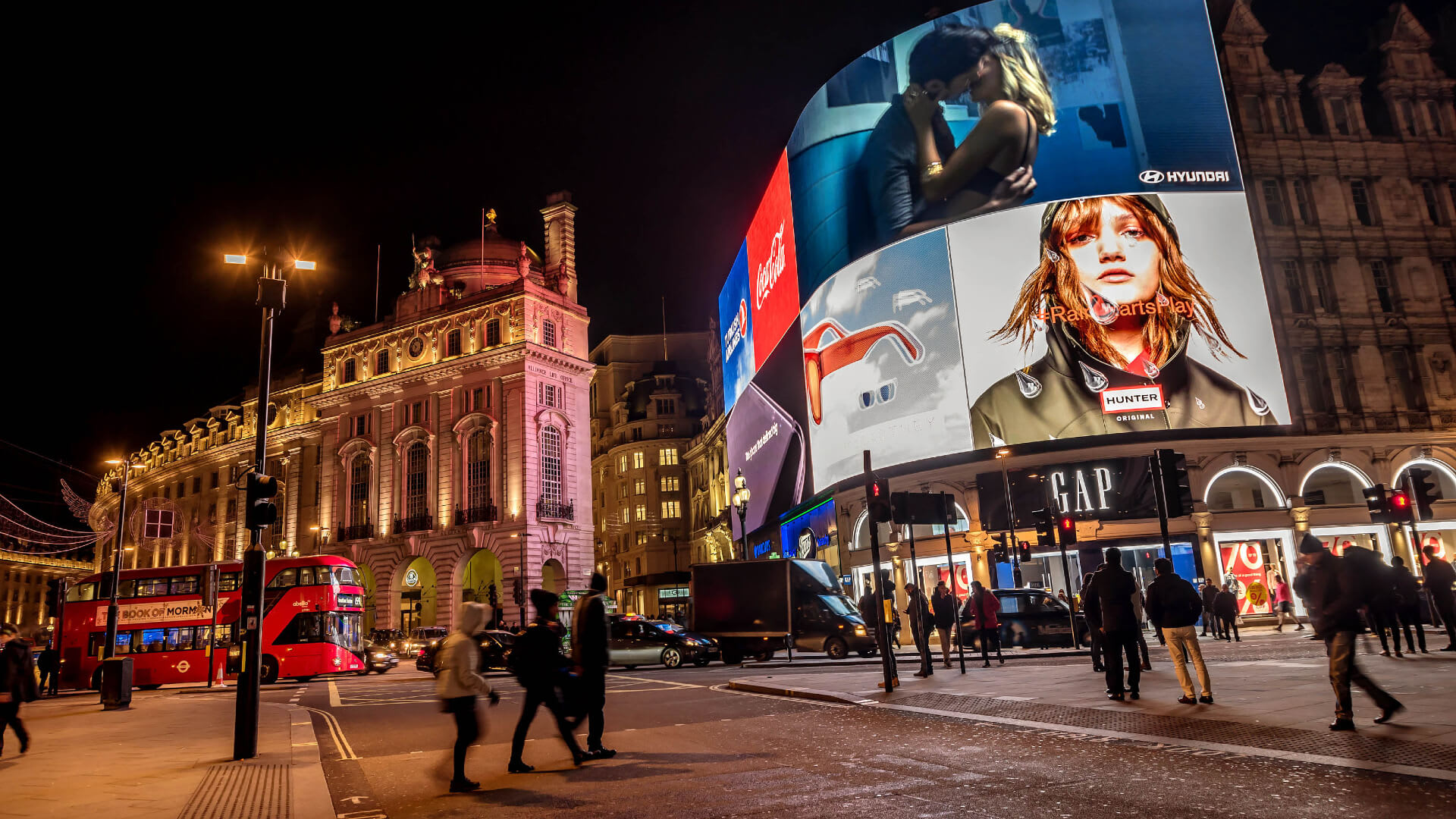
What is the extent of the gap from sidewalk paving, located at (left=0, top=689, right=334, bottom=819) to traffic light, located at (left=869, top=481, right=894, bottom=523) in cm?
837

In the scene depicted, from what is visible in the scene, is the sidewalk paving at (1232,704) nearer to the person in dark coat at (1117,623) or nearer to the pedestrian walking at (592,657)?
the person in dark coat at (1117,623)

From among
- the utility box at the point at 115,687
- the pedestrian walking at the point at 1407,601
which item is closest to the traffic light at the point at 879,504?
the pedestrian walking at the point at 1407,601

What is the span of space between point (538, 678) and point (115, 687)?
15896mm

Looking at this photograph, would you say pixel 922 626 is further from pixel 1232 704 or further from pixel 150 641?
pixel 150 641

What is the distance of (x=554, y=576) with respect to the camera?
186ft

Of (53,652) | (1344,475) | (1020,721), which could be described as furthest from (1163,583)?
(53,652)

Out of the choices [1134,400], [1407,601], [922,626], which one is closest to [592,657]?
[922,626]

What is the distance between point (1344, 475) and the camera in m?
34.7

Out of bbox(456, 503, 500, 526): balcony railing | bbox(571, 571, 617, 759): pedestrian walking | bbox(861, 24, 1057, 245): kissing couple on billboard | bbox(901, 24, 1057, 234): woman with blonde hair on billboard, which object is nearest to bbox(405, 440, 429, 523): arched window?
bbox(456, 503, 500, 526): balcony railing

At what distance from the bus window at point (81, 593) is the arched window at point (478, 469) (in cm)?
2599

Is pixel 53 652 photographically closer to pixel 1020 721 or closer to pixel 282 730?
pixel 282 730

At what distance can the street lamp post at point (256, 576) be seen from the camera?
33.0 feet

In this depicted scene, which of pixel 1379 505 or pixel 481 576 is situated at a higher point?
pixel 481 576

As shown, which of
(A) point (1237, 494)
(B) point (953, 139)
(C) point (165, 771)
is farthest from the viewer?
(B) point (953, 139)
